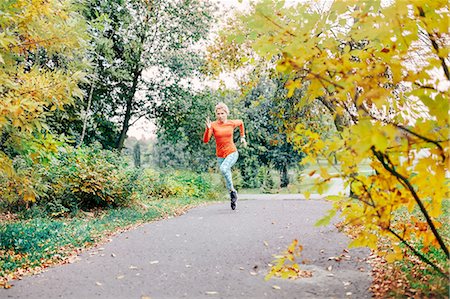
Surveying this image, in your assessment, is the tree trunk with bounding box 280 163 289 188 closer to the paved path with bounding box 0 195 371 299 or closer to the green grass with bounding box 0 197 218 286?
the green grass with bounding box 0 197 218 286

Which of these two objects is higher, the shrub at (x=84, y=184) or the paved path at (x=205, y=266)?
the shrub at (x=84, y=184)

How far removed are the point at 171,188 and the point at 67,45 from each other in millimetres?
8724

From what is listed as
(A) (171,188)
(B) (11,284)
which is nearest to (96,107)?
(A) (171,188)

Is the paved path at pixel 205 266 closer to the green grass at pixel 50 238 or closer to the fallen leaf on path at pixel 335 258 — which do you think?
the fallen leaf on path at pixel 335 258

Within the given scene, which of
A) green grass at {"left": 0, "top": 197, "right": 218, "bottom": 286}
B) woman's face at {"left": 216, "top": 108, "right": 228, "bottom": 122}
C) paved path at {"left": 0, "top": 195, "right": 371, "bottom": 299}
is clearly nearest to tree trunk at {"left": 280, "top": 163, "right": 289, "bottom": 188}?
woman's face at {"left": 216, "top": 108, "right": 228, "bottom": 122}

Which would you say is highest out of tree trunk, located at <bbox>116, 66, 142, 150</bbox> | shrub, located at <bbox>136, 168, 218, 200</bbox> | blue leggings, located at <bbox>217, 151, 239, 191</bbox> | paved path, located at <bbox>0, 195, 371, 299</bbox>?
tree trunk, located at <bbox>116, 66, 142, 150</bbox>

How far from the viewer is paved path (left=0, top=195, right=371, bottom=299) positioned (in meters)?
4.16

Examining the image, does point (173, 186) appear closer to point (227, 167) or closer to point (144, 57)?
point (227, 167)

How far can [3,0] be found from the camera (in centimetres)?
483

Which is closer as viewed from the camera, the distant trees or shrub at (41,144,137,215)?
shrub at (41,144,137,215)

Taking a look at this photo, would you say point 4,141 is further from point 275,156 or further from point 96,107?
point 275,156

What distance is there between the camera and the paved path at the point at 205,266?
4160 millimetres

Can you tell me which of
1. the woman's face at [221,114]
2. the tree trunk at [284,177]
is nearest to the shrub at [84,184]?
the woman's face at [221,114]

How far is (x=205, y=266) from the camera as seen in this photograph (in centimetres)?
504
